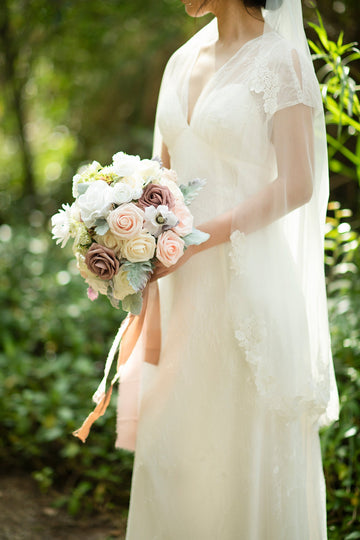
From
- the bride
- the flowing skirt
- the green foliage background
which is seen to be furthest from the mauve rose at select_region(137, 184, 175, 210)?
the green foliage background

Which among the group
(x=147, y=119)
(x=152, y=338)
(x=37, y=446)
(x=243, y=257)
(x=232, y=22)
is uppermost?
(x=147, y=119)

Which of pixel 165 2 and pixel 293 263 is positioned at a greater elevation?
pixel 165 2

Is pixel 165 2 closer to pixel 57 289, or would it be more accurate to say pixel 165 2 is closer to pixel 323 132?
pixel 57 289

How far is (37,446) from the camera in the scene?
3.00 meters

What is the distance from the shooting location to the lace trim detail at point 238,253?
1650 millimetres

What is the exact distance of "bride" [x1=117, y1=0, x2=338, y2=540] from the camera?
1.62m

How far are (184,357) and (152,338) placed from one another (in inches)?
7.8

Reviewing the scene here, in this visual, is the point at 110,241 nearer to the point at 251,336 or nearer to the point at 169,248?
the point at 169,248

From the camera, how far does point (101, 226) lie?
1.43 m

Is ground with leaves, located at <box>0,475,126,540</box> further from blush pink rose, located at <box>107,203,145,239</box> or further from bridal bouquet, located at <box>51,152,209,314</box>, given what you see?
blush pink rose, located at <box>107,203,145,239</box>

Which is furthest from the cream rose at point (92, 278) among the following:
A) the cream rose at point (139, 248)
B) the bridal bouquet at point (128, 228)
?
the cream rose at point (139, 248)

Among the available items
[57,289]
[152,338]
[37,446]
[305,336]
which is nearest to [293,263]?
[305,336]

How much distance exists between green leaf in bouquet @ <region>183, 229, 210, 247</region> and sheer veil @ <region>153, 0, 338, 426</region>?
152mm

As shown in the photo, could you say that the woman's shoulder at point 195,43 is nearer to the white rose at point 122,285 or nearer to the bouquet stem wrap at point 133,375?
the bouquet stem wrap at point 133,375
